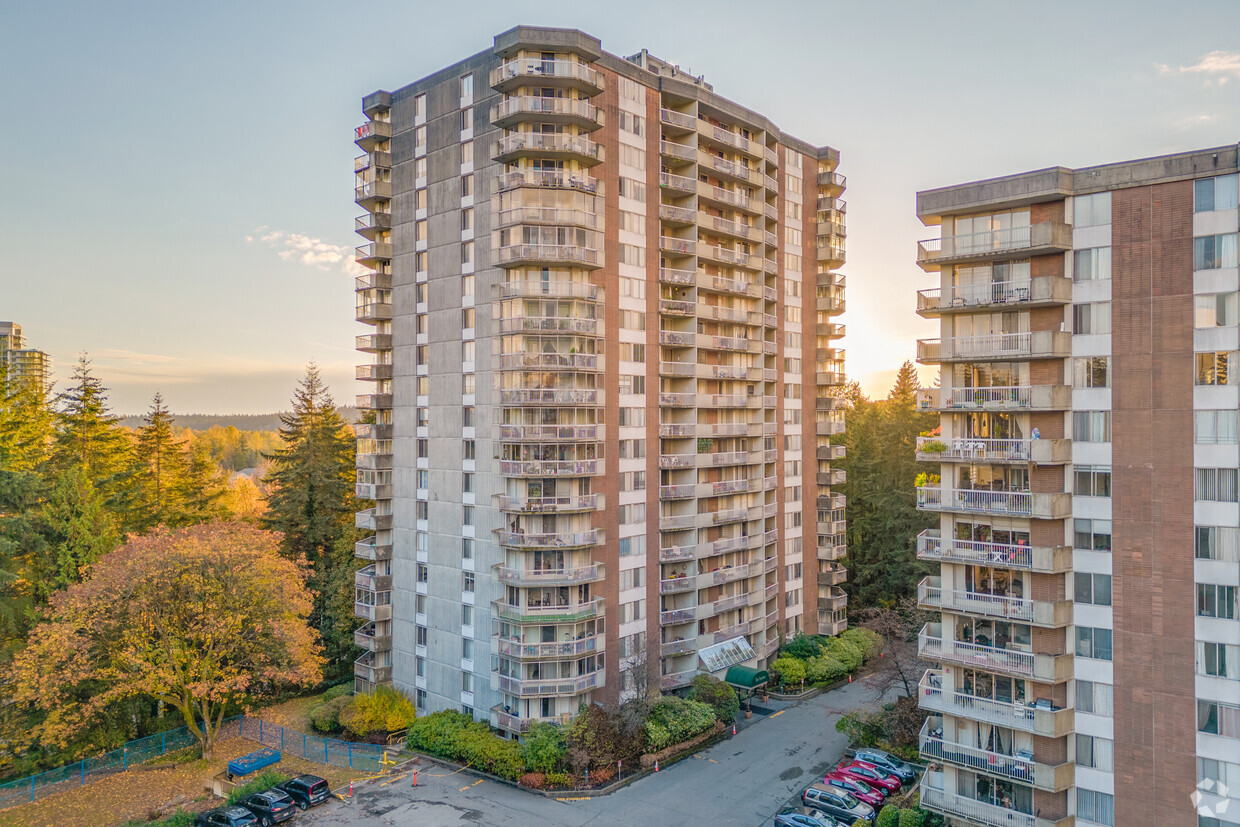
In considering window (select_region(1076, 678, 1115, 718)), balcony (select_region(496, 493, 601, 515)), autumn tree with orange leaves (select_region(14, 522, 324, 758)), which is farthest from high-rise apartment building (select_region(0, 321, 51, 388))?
window (select_region(1076, 678, 1115, 718))

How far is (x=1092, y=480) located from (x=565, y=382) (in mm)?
25983

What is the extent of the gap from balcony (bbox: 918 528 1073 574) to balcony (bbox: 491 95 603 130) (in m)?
28.7

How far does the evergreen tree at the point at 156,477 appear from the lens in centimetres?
5381

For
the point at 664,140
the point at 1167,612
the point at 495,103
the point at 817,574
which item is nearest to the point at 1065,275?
the point at 1167,612

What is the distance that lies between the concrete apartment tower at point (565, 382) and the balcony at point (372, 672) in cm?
16

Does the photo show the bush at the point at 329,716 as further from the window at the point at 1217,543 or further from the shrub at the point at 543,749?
the window at the point at 1217,543

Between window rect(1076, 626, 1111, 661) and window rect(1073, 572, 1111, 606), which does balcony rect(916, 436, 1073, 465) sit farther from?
window rect(1076, 626, 1111, 661)

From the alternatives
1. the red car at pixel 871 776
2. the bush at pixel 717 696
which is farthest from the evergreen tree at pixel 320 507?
the red car at pixel 871 776

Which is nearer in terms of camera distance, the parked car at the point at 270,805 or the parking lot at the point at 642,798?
the parked car at the point at 270,805

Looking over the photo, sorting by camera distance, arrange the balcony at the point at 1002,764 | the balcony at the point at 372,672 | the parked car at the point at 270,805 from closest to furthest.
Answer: the balcony at the point at 1002,764 → the parked car at the point at 270,805 → the balcony at the point at 372,672

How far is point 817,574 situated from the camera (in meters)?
59.3

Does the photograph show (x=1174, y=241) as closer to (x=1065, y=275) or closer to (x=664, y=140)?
(x=1065, y=275)

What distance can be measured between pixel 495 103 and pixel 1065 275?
30.9 metres

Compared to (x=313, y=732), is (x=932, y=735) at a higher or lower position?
higher
